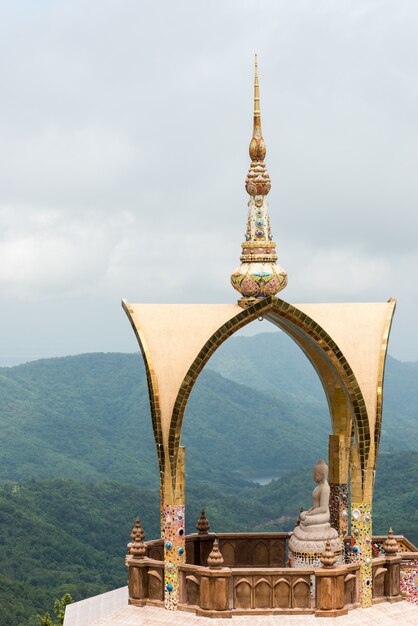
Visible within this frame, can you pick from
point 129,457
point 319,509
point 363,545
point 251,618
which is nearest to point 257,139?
point 319,509

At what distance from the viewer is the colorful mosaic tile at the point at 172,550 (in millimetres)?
12727

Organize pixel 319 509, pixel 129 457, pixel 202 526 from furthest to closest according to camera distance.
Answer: pixel 129 457, pixel 202 526, pixel 319 509

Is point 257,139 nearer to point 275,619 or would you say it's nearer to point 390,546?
point 390,546

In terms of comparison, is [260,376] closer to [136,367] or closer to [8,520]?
[136,367]

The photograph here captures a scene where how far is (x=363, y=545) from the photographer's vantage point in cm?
1285

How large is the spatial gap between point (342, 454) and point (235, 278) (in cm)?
280

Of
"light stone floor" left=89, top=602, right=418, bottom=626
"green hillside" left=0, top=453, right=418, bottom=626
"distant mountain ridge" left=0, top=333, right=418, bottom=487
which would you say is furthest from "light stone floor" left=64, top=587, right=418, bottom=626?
"distant mountain ridge" left=0, top=333, right=418, bottom=487

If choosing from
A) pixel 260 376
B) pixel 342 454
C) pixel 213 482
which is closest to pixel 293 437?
pixel 213 482

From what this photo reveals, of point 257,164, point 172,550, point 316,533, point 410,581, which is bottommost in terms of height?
point 410,581

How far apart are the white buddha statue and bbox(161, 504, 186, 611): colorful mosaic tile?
1269 millimetres

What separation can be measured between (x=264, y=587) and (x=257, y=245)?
363 cm

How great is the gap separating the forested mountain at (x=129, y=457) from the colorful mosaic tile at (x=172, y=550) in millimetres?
31420

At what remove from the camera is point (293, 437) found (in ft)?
399

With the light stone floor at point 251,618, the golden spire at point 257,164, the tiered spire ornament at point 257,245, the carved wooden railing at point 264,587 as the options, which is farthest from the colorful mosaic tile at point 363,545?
the golden spire at point 257,164
